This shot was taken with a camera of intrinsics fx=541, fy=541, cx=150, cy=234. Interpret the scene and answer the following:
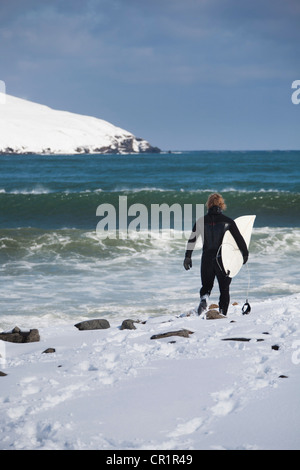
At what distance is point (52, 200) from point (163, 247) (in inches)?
520

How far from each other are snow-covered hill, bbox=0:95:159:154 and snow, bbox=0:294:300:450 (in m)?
118

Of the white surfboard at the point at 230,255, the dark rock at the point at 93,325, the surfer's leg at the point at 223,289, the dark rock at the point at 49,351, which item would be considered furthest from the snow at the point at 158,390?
the white surfboard at the point at 230,255

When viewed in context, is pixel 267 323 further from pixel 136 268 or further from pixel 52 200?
pixel 52 200

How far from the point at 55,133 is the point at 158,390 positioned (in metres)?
141

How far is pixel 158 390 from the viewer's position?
414cm

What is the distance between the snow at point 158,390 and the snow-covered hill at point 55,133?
118262 millimetres

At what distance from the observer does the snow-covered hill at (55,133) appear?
12681 cm

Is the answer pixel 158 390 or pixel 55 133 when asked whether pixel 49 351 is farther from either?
pixel 55 133

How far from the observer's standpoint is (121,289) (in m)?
10.1

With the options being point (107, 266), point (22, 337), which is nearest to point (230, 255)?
point (22, 337)

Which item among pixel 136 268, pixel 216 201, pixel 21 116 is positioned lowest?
pixel 136 268

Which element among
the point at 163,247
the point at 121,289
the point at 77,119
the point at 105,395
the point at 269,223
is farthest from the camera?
the point at 77,119

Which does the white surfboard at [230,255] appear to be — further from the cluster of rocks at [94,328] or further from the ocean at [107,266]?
the ocean at [107,266]
